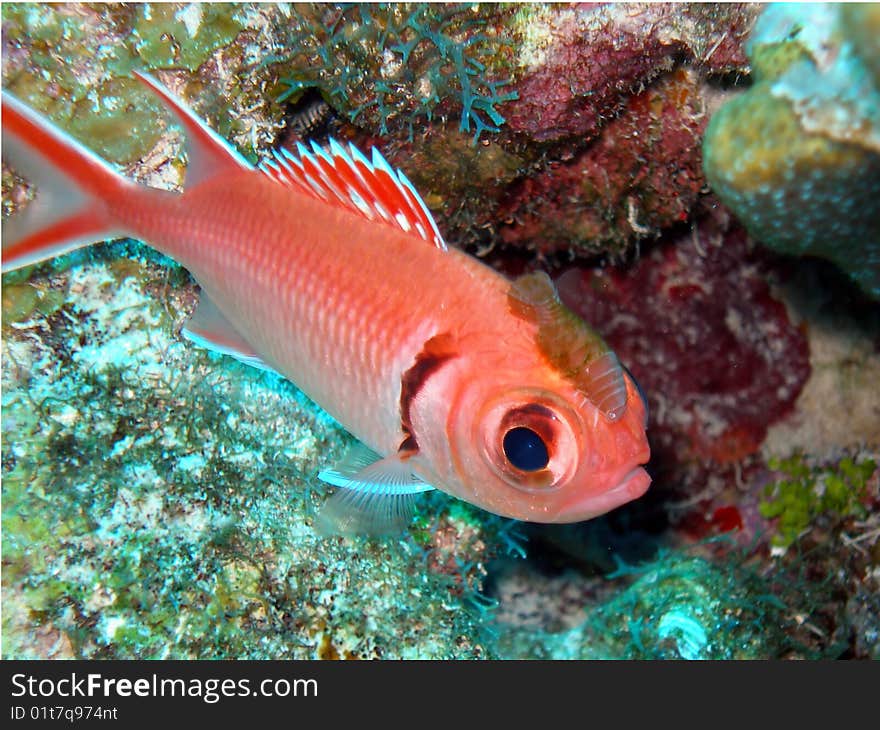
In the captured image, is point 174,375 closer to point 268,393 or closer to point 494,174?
point 268,393

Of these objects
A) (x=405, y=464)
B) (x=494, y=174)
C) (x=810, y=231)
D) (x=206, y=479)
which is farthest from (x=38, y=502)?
(x=810, y=231)

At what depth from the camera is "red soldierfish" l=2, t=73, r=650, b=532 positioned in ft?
6.70

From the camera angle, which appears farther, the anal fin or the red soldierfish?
the anal fin

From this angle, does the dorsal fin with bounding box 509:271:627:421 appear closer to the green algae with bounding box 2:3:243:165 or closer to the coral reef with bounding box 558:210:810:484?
the green algae with bounding box 2:3:243:165

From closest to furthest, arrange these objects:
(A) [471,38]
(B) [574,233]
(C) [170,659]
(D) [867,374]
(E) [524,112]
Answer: (C) [170,659]
(A) [471,38]
(E) [524,112]
(B) [574,233]
(D) [867,374]

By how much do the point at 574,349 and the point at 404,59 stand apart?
72.1 inches

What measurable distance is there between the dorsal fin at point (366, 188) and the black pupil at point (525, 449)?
781 mm

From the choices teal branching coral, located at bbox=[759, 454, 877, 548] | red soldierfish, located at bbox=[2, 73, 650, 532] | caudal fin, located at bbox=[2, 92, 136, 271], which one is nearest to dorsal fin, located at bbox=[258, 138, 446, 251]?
red soldierfish, located at bbox=[2, 73, 650, 532]

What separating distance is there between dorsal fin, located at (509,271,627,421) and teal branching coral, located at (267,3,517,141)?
1.45m

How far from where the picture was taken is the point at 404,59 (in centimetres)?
300

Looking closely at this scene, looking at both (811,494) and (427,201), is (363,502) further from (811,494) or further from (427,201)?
(811,494)

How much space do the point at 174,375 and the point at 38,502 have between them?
0.83 m

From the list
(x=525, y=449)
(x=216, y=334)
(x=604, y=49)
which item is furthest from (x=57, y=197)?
(x=604, y=49)

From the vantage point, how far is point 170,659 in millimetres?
2811
